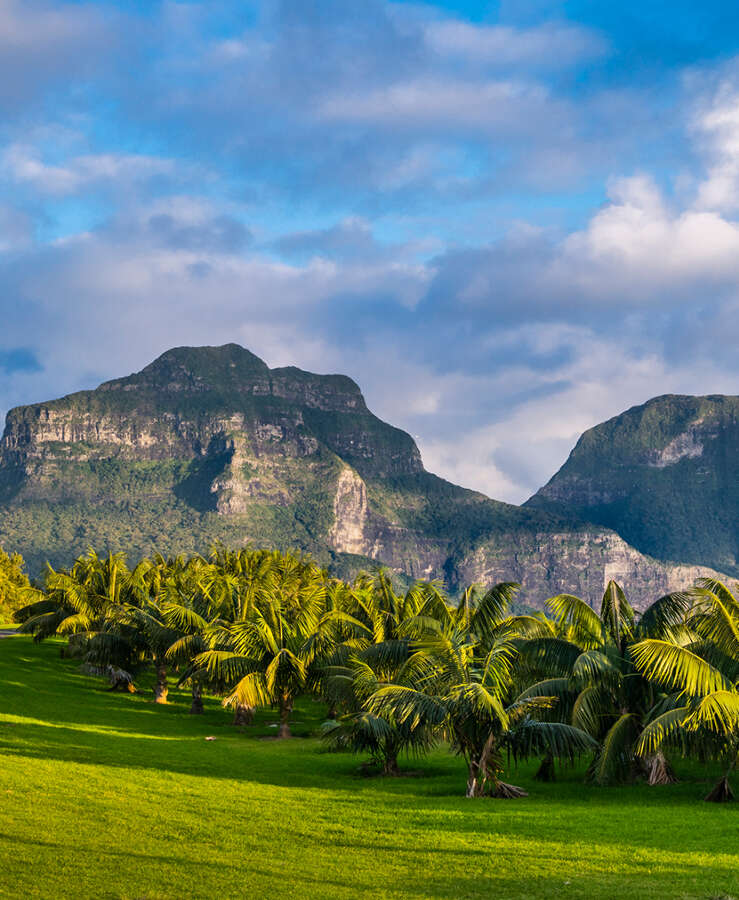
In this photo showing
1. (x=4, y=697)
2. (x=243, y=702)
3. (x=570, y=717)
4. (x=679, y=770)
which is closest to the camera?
(x=570, y=717)

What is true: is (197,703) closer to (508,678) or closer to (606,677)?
(508,678)

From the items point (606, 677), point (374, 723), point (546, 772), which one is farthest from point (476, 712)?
point (546, 772)

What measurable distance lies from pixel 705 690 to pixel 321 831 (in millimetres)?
9738

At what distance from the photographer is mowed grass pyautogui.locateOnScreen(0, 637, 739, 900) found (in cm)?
1350

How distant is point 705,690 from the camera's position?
20891 mm

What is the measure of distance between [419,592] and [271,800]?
19.9m

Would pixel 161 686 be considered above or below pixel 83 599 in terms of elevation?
below

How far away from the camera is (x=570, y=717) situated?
80.3ft

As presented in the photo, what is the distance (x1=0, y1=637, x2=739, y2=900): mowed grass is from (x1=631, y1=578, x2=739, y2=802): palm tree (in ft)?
4.61

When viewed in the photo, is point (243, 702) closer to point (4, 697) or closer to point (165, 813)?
point (4, 697)

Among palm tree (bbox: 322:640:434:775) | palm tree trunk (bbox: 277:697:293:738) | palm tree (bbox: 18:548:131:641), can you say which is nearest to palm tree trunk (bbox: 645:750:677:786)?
palm tree (bbox: 322:640:434:775)

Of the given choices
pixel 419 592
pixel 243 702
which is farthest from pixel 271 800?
pixel 419 592

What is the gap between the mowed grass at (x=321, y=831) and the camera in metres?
13.5

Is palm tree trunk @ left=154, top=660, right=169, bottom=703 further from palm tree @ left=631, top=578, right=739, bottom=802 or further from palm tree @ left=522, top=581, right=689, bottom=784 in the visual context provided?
palm tree @ left=631, top=578, right=739, bottom=802
